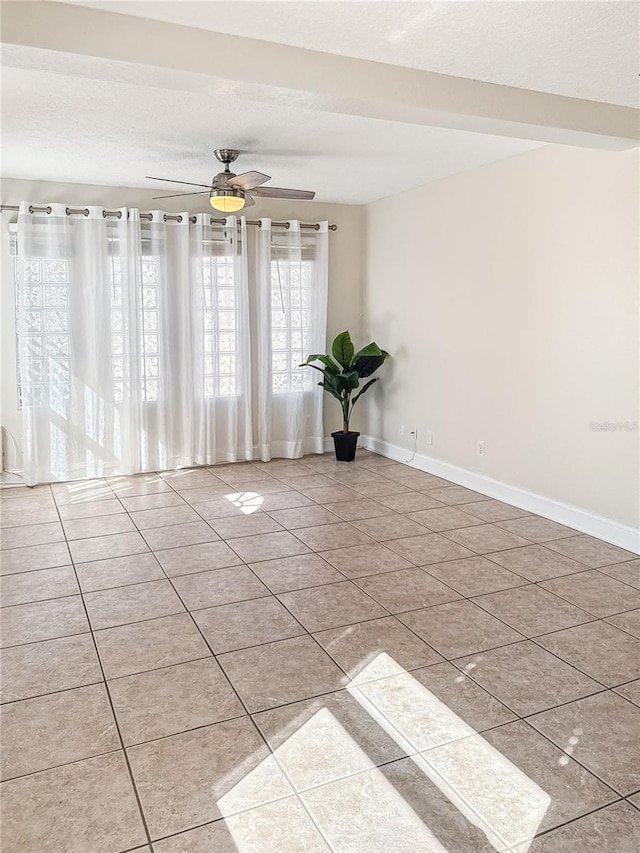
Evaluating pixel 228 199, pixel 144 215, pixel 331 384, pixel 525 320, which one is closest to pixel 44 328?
pixel 144 215

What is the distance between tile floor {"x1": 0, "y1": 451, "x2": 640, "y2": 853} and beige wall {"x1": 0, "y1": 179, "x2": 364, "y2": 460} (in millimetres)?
1597

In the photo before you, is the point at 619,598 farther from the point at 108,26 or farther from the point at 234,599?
the point at 108,26

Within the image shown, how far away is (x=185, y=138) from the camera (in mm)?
4145

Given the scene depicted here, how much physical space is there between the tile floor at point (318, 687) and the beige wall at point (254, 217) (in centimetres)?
160

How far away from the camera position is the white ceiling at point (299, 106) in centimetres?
239

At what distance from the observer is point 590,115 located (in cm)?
336

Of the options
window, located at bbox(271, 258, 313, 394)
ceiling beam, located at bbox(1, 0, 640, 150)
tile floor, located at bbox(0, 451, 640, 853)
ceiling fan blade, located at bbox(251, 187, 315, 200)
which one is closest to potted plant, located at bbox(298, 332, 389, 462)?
window, located at bbox(271, 258, 313, 394)

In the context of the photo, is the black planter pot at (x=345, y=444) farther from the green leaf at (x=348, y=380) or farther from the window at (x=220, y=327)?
the window at (x=220, y=327)

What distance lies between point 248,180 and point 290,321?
2.31 m

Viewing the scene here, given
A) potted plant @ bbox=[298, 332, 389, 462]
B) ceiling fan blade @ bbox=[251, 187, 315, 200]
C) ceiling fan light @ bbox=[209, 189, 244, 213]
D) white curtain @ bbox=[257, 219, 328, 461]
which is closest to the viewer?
ceiling fan light @ bbox=[209, 189, 244, 213]

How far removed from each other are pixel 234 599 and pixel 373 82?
2.45 m

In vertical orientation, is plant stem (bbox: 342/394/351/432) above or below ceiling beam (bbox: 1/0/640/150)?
below

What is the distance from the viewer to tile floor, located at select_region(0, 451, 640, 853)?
1935mm

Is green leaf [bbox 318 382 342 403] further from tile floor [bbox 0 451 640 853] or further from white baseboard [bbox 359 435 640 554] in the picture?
tile floor [bbox 0 451 640 853]
